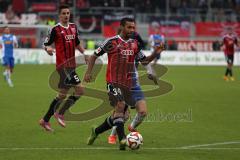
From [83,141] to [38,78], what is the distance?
19.1m

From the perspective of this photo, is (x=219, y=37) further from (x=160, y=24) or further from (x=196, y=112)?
(x=196, y=112)

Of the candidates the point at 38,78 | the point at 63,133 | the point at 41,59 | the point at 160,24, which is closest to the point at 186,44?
the point at 160,24

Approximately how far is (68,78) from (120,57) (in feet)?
8.40

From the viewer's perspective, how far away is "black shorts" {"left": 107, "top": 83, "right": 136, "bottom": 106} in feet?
37.1

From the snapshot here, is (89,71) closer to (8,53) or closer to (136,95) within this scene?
(136,95)

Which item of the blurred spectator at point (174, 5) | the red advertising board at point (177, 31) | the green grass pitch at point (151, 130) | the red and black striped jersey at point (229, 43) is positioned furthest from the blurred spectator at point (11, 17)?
the green grass pitch at point (151, 130)

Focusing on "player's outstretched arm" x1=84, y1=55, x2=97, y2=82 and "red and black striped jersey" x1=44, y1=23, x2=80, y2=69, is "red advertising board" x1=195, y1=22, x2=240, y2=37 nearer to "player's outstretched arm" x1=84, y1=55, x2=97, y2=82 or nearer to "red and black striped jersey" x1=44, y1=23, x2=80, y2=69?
"red and black striped jersey" x1=44, y1=23, x2=80, y2=69

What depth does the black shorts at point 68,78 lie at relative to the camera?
539 inches

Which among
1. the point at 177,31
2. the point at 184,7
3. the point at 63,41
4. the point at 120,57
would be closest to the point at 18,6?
the point at 177,31

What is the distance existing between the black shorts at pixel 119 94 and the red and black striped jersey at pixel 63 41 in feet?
7.82

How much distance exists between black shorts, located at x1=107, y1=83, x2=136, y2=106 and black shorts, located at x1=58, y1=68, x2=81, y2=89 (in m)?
2.31

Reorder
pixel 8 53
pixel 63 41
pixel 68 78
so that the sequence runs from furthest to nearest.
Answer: pixel 8 53, pixel 68 78, pixel 63 41

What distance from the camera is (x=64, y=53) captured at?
13.6 metres

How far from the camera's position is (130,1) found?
1994 inches
